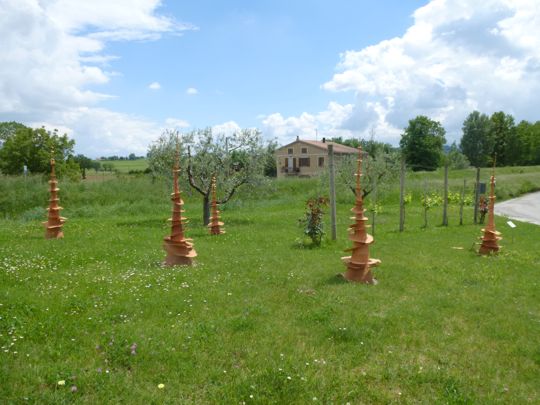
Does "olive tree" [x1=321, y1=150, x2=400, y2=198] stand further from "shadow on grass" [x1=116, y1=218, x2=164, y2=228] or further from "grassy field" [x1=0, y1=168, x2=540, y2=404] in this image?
"grassy field" [x1=0, y1=168, x2=540, y2=404]

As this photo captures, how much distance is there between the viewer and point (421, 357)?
5.98 m

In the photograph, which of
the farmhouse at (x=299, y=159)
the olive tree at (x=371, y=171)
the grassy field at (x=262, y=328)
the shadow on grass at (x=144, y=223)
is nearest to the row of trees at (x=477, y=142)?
the farmhouse at (x=299, y=159)

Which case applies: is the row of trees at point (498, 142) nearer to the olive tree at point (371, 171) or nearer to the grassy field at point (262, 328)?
the olive tree at point (371, 171)

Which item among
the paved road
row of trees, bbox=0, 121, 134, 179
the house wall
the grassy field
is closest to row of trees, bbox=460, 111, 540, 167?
the house wall

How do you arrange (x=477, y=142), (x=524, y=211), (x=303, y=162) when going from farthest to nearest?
1. (x=477, y=142)
2. (x=303, y=162)
3. (x=524, y=211)

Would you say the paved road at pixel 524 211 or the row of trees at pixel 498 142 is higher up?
the row of trees at pixel 498 142

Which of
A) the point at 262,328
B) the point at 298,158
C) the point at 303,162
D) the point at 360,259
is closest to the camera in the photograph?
the point at 262,328

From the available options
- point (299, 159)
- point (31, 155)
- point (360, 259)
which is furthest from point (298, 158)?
point (360, 259)

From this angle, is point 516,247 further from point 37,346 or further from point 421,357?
point 37,346

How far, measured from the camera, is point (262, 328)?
6676 mm

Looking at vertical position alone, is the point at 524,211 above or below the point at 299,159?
below

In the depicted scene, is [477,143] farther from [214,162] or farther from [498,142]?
[214,162]

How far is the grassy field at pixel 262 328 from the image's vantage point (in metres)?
5.00

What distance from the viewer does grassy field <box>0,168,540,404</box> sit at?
5.00 m
